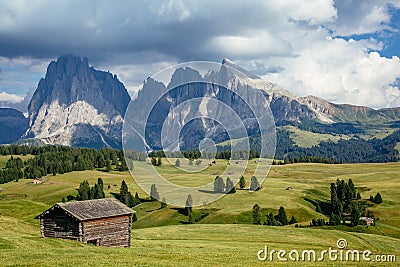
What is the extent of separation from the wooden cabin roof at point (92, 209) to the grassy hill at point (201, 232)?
390 centimetres

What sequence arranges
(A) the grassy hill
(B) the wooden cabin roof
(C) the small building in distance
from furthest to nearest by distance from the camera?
1. (B) the wooden cabin roof
2. (C) the small building in distance
3. (A) the grassy hill

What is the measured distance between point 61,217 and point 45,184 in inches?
5687

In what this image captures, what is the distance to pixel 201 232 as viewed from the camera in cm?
7600

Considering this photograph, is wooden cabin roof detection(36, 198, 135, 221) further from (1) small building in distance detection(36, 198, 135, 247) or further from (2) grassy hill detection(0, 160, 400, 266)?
(2) grassy hill detection(0, 160, 400, 266)

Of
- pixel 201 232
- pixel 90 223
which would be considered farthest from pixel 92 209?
pixel 201 232


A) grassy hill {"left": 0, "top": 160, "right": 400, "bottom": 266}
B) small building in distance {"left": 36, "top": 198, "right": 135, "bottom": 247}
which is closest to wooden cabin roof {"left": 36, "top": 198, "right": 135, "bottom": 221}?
small building in distance {"left": 36, "top": 198, "right": 135, "bottom": 247}

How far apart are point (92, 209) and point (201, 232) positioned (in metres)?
26.6

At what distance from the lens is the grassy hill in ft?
121

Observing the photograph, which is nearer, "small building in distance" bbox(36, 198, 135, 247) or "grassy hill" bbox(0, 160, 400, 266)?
"grassy hill" bbox(0, 160, 400, 266)

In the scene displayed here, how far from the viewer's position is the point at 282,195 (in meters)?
150

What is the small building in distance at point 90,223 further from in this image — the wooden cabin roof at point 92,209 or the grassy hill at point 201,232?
the grassy hill at point 201,232

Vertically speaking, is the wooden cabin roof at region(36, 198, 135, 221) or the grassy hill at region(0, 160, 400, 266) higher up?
the wooden cabin roof at region(36, 198, 135, 221)

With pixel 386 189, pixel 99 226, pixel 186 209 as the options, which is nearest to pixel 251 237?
pixel 99 226

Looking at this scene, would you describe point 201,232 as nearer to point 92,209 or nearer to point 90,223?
point 92,209
